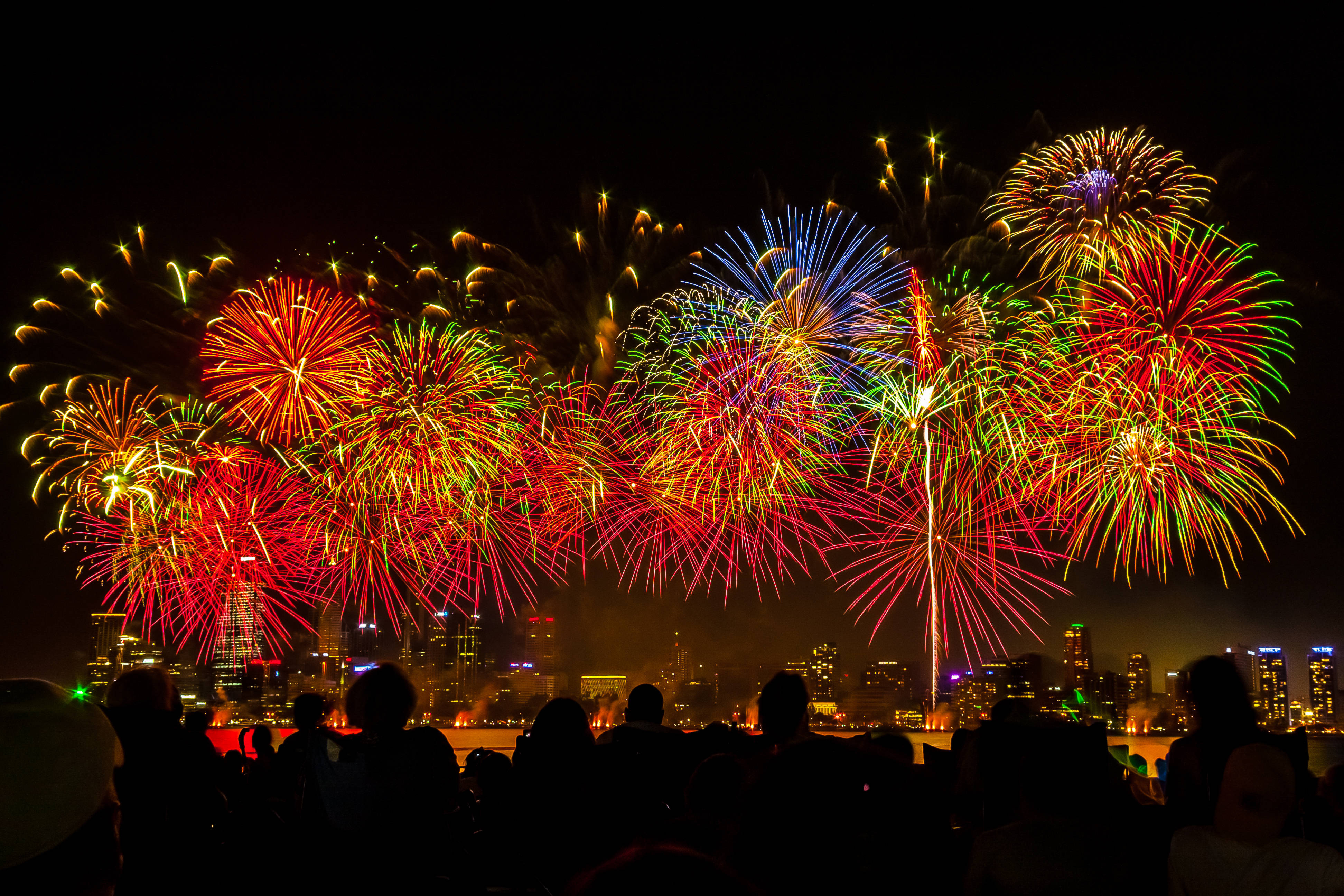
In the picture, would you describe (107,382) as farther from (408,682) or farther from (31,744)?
(31,744)

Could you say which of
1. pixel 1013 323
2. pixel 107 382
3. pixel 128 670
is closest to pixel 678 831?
pixel 128 670

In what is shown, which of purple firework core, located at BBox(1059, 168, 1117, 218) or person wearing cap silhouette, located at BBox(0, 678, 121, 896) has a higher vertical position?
purple firework core, located at BBox(1059, 168, 1117, 218)

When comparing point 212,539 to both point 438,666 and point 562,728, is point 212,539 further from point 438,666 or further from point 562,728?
point 438,666

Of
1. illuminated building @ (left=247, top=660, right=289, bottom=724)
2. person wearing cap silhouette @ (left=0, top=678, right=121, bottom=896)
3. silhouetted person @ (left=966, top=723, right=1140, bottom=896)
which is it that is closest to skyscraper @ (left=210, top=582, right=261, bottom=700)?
silhouetted person @ (left=966, top=723, right=1140, bottom=896)

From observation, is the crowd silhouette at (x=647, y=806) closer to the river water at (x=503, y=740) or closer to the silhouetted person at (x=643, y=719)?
the silhouetted person at (x=643, y=719)

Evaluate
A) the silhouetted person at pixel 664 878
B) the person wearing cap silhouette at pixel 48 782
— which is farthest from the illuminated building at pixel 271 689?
the silhouetted person at pixel 664 878

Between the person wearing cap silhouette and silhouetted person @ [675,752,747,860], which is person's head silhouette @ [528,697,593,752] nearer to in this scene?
silhouetted person @ [675,752,747,860]
